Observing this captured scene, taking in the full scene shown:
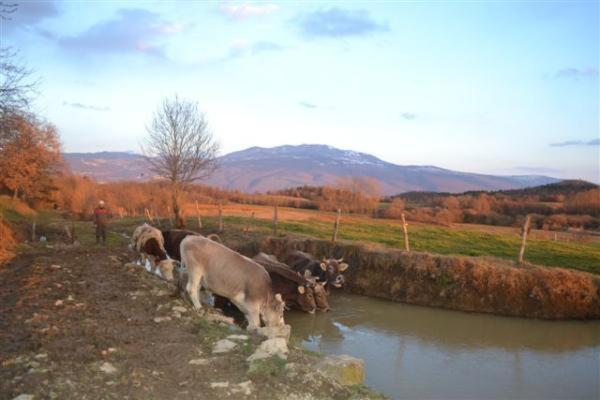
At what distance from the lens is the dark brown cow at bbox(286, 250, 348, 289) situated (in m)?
18.3

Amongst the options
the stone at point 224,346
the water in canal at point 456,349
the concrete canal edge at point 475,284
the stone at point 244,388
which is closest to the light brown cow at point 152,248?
the water in canal at point 456,349

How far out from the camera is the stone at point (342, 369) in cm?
739

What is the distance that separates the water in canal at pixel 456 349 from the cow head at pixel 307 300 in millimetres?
255

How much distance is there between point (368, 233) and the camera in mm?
29438

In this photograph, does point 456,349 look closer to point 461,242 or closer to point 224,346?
point 224,346

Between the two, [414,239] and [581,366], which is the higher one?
[414,239]

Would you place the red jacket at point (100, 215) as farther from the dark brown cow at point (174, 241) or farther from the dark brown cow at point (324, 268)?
the dark brown cow at point (324, 268)

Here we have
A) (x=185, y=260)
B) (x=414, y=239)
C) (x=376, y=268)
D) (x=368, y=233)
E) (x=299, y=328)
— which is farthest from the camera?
(x=368, y=233)

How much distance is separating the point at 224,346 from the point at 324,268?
10654mm

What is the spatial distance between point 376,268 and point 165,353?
13.9m

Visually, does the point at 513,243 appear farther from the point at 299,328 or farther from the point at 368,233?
the point at 299,328

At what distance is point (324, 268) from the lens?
18.2 metres

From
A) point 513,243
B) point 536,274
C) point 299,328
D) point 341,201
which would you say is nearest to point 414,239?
point 513,243

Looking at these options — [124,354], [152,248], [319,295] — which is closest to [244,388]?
[124,354]
